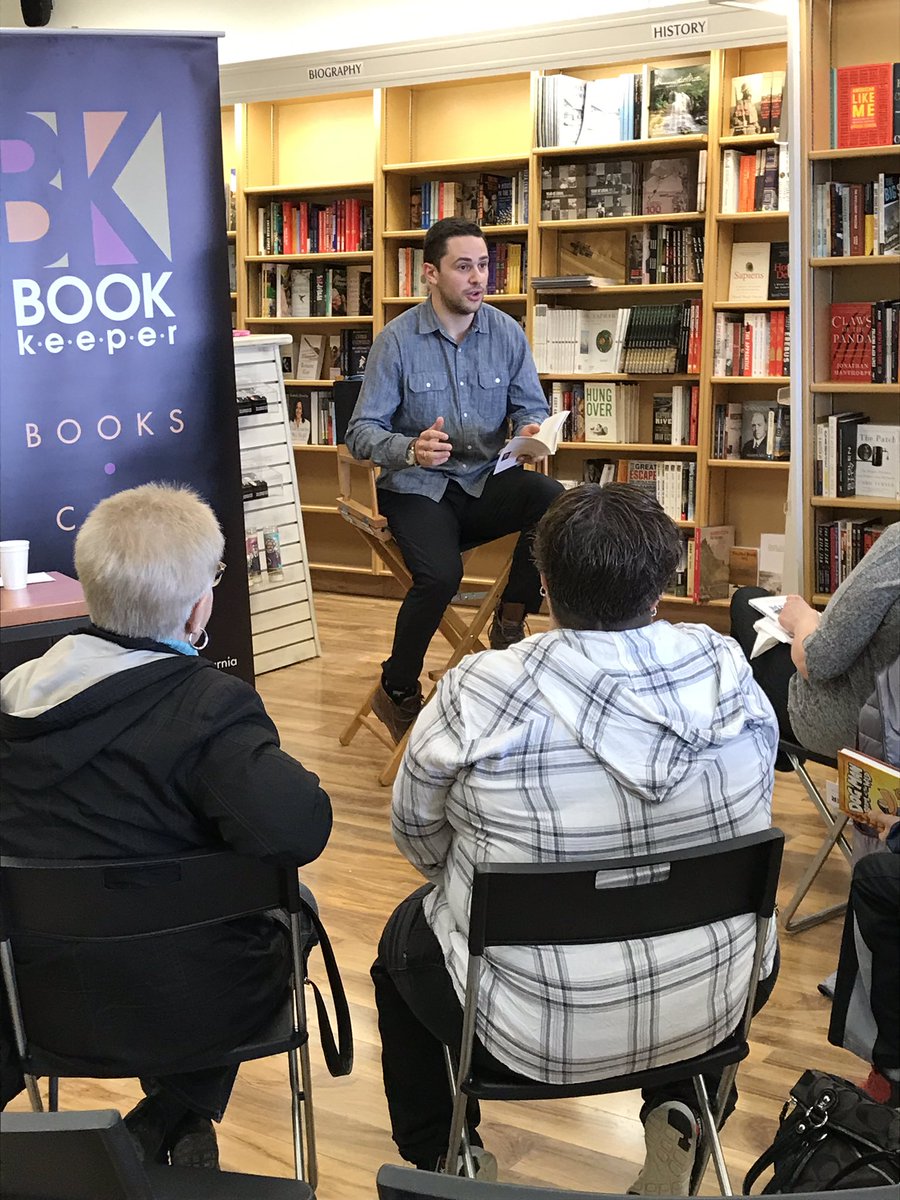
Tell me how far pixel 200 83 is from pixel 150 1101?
11.0 ft

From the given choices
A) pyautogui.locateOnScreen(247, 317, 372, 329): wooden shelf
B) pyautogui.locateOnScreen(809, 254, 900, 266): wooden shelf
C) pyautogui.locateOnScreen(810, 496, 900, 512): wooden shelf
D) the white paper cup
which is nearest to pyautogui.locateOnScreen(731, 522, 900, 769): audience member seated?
the white paper cup

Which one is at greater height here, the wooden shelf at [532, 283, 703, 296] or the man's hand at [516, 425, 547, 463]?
the wooden shelf at [532, 283, 703, 296]

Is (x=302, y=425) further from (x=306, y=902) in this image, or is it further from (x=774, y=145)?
(x=306, y=902)

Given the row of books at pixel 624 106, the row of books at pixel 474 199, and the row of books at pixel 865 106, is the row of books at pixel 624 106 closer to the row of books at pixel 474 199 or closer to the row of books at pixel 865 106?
the row of books at pixel 474 199

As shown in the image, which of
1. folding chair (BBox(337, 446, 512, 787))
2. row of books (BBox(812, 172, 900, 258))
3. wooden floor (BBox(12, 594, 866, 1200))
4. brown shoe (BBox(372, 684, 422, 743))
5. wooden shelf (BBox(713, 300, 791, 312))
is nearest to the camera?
wooden floor (BBox(12, 594, 866, 1200))

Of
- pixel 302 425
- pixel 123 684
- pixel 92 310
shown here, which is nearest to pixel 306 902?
pixel 123 684

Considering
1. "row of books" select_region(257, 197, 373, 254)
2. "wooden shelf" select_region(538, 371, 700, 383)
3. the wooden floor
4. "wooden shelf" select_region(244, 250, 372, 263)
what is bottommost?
the wooden floor

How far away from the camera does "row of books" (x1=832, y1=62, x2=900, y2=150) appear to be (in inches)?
175

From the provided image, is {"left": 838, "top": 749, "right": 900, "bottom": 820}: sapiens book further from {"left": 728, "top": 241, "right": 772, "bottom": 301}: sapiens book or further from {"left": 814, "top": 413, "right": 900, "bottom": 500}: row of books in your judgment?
{"left": 728, "top": 241, "right": 772, "bottom": 301}: sapiens book

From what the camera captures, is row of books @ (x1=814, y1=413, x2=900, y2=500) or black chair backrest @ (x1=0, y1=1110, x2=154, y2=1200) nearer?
black chair backrest @ (x1=0, y1=1110, x2=154, y2=1200)

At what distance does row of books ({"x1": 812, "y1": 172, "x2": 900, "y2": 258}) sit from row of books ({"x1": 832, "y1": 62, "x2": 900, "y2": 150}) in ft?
0.50

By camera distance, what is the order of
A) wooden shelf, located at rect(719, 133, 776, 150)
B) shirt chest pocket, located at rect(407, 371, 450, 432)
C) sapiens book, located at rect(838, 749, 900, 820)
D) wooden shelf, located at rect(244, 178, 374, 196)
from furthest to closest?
wooden shelf, located at rect(244, 178, 374, 196), wooden shelf, located at rect(719, 133, 776, 150), shirt chest pocket, located at rect(407, 371, 450, 432), sapiens book, located at rect(838, 749, 900, 820)

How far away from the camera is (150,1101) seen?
1.98 metres

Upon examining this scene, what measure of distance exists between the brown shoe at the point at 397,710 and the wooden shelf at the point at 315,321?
3045 mm
